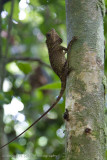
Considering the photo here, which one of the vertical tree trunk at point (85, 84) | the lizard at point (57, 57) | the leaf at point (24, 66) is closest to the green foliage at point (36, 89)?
the leaf at point (24, 66)

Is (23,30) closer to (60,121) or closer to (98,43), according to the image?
(60,121)

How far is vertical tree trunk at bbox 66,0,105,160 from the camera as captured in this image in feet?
4.91

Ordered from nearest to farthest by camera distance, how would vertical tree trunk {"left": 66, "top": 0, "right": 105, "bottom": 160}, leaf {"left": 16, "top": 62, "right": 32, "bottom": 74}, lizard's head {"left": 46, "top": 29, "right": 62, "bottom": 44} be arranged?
vertical tree trunk {"left": 66, "top": 0, "right": 105, "bottom": 160}, lizard's head {"left": 46, "top": 29, "right": 62, "bottom": 44}, leaf {"left": 16, "top": 62, "right": 32, "bottom": 74}

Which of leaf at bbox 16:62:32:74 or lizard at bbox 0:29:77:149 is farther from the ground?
lizard at bbox 0:29:77:149

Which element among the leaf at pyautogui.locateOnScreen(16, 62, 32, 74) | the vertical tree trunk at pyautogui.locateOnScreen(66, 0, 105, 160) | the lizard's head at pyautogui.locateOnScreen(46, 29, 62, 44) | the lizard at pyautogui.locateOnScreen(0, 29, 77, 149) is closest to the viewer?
the vertical tree trunk at pyautogui.locateOnScreen(66, 0, 105, 160)

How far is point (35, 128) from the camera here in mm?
4238

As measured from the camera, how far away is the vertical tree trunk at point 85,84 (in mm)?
1497

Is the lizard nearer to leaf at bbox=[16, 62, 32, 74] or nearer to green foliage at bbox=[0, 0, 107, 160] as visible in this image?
green foliage at bbox=[0, 0, 107, 160]

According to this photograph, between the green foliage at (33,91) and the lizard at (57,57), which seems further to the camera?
the green foliage at (33,91)

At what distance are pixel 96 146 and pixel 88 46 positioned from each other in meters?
0.62

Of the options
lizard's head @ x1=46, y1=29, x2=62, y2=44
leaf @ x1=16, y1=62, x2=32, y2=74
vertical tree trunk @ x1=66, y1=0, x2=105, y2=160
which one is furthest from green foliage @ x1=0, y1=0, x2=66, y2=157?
vertical tree trunk @ x1=66, y1=0, x2=105, y2=160

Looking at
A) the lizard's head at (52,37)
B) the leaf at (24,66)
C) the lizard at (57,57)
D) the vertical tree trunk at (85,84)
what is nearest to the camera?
the vertical tree trunk at (85,84)

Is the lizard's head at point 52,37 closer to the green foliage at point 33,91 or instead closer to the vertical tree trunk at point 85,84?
the green foliage at point 33,91

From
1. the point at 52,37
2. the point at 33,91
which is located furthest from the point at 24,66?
the point at 33,91
